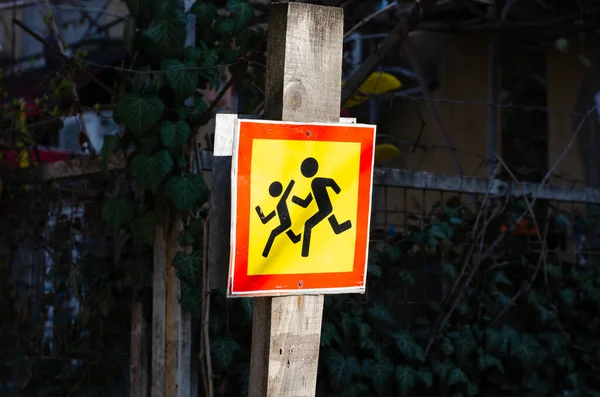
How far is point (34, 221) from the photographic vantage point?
5742 millimetres

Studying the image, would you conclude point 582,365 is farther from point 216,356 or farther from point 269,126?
point 269,126

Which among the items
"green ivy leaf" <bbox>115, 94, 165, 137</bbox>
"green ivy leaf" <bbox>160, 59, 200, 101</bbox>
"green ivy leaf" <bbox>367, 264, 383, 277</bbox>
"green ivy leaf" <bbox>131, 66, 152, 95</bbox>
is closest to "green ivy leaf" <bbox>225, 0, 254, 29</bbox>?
"green ivy leaf" <bbox>160, 59, 200, 101</bbox>

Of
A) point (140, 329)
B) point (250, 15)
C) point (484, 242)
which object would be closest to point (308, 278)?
Answer: point (140, 329)

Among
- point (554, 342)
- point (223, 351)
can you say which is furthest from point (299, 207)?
point (554, 342)

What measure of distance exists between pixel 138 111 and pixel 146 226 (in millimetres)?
626

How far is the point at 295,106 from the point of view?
3018mm

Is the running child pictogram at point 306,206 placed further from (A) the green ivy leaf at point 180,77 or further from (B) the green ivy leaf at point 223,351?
(A) the green ivy leaf at point 180,77

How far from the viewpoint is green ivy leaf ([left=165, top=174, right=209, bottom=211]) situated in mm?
4500

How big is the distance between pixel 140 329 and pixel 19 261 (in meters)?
1.54

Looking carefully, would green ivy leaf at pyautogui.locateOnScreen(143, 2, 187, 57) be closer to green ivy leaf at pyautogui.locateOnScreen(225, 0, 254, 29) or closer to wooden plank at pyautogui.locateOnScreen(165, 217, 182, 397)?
green ivy leaf at pyautogui.locateOnScreen(225, 0, 254, 29)

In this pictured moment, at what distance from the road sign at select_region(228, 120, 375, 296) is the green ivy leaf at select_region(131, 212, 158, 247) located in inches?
72.0

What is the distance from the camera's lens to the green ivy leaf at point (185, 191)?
4.50 m

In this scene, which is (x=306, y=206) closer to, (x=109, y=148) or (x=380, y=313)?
(x=109, y=148)

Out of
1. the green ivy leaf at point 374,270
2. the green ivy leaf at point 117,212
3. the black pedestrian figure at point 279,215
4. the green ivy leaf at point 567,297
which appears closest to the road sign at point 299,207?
the black pedestrian figure at point 279,215
